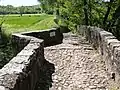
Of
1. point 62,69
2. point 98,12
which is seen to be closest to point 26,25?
point 98,12

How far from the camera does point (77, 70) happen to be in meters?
6.77

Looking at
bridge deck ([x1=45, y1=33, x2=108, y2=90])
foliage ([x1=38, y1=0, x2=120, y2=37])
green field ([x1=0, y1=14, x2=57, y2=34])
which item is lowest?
green field ([x1=0, y1=14, x2=57, y2=34])

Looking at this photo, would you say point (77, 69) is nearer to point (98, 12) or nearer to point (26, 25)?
point (98, 12)

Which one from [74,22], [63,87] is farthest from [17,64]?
[74,22]

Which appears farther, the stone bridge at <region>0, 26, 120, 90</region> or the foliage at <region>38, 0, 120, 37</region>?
the foliage at <region>38, 0, 120, 37</region>

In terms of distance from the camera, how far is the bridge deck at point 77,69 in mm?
5684

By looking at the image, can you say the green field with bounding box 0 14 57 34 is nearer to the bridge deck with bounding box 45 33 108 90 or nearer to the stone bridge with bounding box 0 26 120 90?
the bridge deck with bounding box 45 33 108 90

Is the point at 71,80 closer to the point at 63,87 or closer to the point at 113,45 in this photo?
the point at 63,87

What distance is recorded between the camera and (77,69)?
270 inches

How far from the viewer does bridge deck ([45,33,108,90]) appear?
18.6ft

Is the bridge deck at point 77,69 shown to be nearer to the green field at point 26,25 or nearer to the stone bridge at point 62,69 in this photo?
Answer: the stone bridge at point 62,69

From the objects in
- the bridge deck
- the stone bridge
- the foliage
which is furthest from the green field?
the stone bridge

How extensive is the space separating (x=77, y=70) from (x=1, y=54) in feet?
17.0

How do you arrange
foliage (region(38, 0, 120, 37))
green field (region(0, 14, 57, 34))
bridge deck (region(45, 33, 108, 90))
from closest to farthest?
bridge deck (region(45, 33, 108, 90)), foliage (region(38, 0, 120, 37)), green field (region(0, 14, 57, 34))
